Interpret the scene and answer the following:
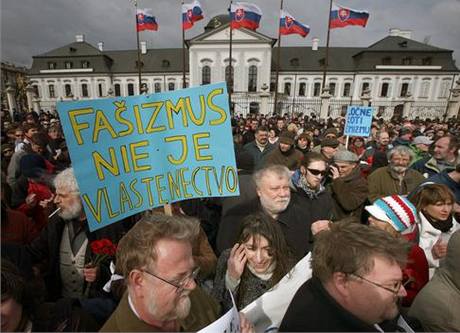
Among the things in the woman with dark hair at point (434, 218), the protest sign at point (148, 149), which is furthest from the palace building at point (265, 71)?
the protest sign at point (148, 149)

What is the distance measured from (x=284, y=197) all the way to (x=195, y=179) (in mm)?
792

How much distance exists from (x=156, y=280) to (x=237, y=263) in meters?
0.60

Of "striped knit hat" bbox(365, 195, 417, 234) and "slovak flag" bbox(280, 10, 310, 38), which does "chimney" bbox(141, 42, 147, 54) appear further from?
"striped knit hat" bbox(365, 195, 417, 234)

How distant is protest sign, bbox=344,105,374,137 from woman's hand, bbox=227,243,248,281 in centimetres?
506

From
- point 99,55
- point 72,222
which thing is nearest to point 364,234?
point 72,222

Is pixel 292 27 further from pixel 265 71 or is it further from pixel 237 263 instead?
pixel 265 71

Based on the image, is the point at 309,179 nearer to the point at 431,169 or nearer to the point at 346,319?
the point at 346,319

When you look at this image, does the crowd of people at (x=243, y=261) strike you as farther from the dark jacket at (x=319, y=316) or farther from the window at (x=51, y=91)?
the window at (x=51, y=91)

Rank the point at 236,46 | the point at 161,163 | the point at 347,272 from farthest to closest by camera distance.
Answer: the point at 236,46 < the point at 161,163 < the point at 347,272

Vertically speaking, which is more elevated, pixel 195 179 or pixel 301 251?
pixel 195 179

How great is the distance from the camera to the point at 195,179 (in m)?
2.05

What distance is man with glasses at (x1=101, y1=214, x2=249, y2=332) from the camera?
124 cm

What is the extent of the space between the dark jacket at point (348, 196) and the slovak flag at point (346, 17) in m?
15.2

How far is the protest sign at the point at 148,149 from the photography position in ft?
5.73
